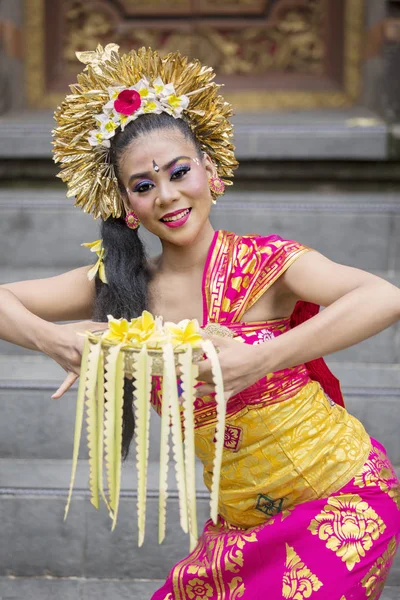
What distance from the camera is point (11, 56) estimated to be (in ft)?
16.0

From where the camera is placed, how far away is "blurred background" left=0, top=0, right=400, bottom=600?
3.29 m

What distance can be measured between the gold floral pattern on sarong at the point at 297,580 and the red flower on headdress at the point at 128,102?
1.14 m

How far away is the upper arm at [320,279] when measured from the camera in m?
2.02

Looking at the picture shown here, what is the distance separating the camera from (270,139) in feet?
14.6

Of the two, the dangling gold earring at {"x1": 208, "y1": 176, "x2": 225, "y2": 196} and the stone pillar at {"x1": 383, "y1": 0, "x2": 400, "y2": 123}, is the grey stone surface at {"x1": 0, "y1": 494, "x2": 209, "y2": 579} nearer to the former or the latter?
the dangling gold earring at {"x1": 208, "y1": 176, "x2": 225, "y2": 196}

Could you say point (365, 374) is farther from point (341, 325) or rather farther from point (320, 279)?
point (341, 325)

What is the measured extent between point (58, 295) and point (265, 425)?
25.1 inches

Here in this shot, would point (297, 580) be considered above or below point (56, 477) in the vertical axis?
above

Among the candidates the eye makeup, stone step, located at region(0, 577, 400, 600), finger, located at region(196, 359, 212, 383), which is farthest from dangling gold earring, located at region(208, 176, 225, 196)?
stone step, located at region(0, 577, 400, 600)

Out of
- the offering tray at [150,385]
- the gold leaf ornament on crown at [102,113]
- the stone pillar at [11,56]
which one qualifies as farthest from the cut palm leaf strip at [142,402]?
the stone pillar at [11,56]

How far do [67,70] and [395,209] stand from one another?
2.07 metres

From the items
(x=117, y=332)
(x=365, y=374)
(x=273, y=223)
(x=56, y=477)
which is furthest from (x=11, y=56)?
(x=117, y=332)

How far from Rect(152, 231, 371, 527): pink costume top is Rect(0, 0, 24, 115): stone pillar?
9.78 feet

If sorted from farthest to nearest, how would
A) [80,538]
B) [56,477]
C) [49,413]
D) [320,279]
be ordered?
[49,413] < [56,477] < [80,538] < [320,279]
